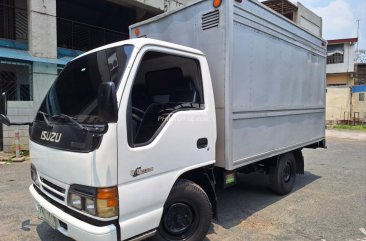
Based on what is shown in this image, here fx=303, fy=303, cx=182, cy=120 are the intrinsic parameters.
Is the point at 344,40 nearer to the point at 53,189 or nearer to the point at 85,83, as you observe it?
the point at 85,83

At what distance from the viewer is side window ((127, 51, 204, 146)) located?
3.29m

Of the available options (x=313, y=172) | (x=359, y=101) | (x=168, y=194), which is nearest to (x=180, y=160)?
(x=168, y=194)

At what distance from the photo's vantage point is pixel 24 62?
9461 mm

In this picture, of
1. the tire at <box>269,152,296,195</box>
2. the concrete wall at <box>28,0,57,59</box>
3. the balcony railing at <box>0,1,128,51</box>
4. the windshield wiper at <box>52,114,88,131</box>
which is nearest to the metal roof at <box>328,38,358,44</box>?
the balcony railing at <box>0,1,128,51</box>

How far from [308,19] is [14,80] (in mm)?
17394

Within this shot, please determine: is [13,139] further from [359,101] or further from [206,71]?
[359,101]

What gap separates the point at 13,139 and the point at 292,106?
813 cm

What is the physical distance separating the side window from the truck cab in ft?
0.04

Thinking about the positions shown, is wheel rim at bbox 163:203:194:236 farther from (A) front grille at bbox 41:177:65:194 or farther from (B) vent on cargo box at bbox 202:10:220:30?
(B) vent on cargo box at bbox 202:10:220:30

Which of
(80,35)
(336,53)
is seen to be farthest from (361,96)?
(80,35)

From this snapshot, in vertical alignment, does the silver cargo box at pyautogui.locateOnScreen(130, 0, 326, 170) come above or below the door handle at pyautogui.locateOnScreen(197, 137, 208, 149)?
above

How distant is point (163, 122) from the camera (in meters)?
3.13

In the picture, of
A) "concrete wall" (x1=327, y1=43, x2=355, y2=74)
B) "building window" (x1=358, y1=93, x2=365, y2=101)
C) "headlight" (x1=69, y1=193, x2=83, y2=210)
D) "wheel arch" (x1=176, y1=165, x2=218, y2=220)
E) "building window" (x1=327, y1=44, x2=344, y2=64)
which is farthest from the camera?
"building window" (x1=327, y1=44, x2=344, y2=64)

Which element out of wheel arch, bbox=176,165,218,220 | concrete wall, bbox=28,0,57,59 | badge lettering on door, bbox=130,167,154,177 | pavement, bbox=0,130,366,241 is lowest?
pavement, bbox=0,130,366,241
